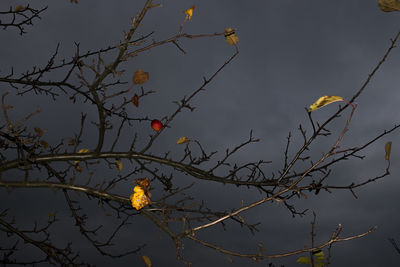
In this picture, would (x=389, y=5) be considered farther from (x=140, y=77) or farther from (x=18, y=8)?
(x=18, y=8)

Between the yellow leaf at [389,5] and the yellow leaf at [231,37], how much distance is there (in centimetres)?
158

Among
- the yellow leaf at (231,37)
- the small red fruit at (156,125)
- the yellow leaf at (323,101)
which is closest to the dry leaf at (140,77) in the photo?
the yellow leaf at (231,37)

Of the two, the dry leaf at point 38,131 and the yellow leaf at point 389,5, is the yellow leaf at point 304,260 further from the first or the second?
the dry leaf at point 38,131

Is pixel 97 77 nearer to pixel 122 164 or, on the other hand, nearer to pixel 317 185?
pixel 122 164

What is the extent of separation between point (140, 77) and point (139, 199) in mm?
1163

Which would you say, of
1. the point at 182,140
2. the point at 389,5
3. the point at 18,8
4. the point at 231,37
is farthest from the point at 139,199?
the point at 18,8

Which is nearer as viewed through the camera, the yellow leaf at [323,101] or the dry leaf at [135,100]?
the yellow leaf at [323,101]

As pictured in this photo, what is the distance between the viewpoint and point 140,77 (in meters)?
3.08

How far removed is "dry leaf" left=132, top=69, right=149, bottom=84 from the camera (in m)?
3.06

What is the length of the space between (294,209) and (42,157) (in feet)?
9.55

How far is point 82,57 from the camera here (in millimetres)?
4949

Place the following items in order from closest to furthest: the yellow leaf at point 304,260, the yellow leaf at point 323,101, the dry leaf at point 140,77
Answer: the yellow leaf at point 323,101
the yellow leaf at point 304,260
the dry leaf at point 140,77

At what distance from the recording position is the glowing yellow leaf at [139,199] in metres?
3.31

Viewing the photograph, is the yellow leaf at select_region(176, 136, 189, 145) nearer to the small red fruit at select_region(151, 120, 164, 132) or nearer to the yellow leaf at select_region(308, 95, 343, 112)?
the small red fruit at select_region(151, 120, 164, 132)
